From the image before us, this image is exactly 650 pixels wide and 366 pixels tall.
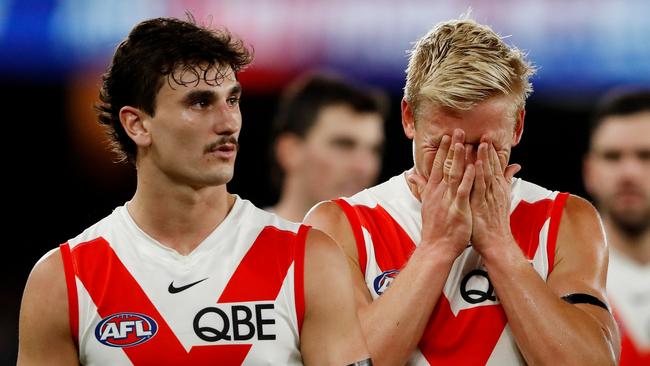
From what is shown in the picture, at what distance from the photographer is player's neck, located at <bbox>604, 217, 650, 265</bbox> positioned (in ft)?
25.1

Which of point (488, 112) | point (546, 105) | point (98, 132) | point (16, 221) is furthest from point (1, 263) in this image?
point (488, 112)

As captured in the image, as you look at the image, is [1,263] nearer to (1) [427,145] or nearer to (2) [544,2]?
(2) [544,2]

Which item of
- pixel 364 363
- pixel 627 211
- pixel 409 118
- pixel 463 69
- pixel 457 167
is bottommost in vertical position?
pixel 627 211

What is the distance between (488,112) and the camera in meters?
3.95

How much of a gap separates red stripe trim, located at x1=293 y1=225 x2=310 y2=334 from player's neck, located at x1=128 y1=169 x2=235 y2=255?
0.35m

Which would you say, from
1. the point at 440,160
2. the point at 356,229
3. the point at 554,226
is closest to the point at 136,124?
the point at 356,229

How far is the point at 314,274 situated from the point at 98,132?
26.2 ft

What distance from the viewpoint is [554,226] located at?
4.15m

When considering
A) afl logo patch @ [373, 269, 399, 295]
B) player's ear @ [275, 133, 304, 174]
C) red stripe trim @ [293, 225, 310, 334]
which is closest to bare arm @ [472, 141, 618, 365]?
afl logo patch @ [373, 269, 399, 295]

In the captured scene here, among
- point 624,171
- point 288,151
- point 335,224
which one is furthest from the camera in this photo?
point 288,151

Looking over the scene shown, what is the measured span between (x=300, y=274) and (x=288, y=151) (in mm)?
4715

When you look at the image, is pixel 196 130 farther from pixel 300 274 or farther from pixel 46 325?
pixel 46 325

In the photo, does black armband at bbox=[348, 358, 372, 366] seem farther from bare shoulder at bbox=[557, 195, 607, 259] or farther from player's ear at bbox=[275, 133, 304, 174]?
player's ear at bbox=[275, 133, 304, 174]

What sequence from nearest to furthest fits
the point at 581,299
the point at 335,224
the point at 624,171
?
the point at 581,299 → the point at 335,224 → the point at 624,171
